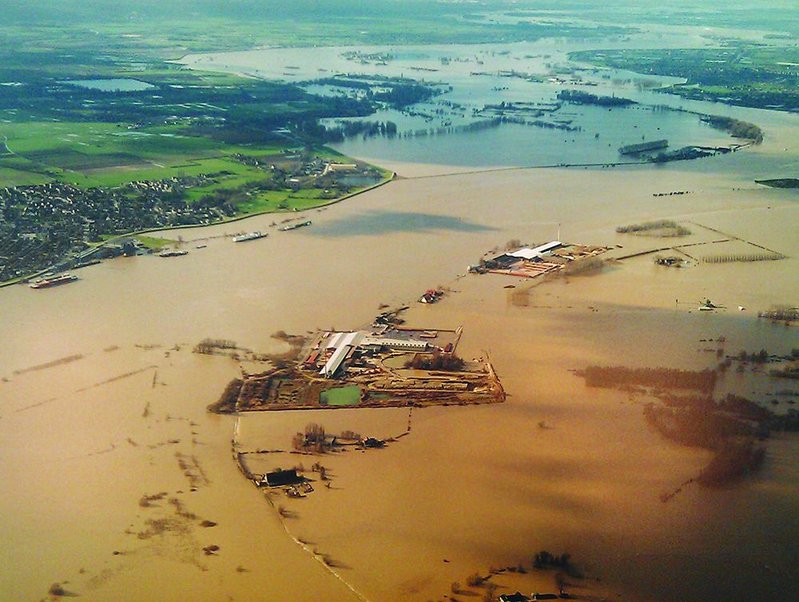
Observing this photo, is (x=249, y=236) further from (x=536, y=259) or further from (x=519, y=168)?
(x=519, y=168)

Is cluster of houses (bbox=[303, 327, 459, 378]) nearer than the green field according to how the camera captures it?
No

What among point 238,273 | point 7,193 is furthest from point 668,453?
point 7,193

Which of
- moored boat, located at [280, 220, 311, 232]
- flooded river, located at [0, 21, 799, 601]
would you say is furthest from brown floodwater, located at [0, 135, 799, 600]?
moored boat, located at [280, 220, 311, 232]

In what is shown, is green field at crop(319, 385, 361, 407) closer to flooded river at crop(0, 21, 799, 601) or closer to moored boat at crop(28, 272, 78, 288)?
flooded river at crop(0, 21, 799, 601)

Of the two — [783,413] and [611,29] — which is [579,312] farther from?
[611,29]

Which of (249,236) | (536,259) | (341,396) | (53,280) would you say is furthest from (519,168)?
(341,396)
